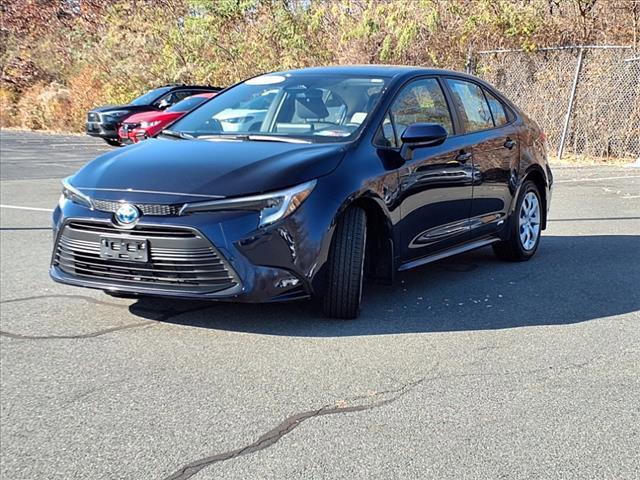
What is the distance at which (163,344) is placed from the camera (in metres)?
4.91

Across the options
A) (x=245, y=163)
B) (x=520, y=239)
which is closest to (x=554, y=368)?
(x=245, y=163)

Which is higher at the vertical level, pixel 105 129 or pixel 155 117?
pixel 155 117

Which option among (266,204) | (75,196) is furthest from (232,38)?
(266,204)

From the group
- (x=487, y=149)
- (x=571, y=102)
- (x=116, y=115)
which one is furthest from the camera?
(x=116, y=115)

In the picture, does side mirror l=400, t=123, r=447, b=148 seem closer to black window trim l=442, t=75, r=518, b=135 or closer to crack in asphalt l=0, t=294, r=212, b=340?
black window trim l=442, t=75, r=518, b=135

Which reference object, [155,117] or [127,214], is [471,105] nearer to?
[127,214]

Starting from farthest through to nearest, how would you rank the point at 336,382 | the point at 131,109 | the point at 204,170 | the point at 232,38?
the point at 232,38, the point at 131,109, the point at 204,170, the point at 336,382

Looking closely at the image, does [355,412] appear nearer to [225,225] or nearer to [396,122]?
[225,225]

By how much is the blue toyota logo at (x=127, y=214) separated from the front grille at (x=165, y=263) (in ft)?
0.17

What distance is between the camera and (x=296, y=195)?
4953 mm

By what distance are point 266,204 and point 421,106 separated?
6.44 ft

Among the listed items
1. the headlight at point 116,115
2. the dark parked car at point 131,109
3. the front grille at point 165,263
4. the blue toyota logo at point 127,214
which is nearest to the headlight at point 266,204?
the front grille at point 165,263

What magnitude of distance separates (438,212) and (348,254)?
126cm

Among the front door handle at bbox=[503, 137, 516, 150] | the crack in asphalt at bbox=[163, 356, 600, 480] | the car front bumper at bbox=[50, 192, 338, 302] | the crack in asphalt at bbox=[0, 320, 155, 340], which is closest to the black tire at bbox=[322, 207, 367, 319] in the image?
the car front bumper at bbox=[50, 192, 338, 302]
